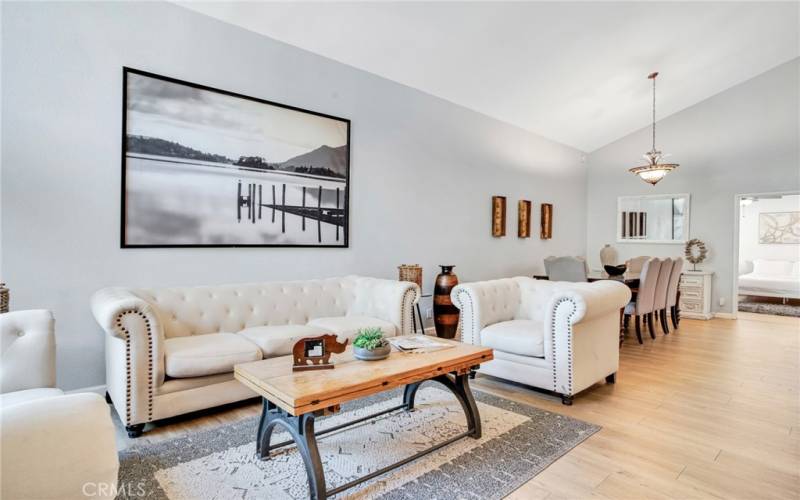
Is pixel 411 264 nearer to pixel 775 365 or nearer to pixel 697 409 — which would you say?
pixel 697 409

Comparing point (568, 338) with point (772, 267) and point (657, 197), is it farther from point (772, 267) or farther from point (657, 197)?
point (772, 267)

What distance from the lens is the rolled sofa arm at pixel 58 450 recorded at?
946 mm

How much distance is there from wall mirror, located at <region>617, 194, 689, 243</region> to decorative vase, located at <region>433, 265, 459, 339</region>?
183 inches

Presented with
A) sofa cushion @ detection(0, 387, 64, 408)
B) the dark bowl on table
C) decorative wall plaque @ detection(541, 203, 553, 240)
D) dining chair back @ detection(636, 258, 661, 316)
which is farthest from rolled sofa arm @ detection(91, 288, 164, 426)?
decorative wall plaque @ detection(541, 203, 553, 240)

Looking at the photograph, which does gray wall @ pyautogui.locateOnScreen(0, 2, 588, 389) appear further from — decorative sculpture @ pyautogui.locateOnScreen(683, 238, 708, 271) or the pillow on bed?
the pillow on bed

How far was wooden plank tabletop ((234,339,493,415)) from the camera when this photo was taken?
1856mm

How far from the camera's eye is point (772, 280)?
8.39m

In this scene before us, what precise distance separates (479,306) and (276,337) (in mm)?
1581

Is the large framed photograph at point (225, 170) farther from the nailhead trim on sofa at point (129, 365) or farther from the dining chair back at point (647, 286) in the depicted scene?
the dining chair back at point (647, 286)

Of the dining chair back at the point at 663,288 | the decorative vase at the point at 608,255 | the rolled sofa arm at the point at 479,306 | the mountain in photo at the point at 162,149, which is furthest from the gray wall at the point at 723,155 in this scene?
the mountain in photo at the point at 162,149

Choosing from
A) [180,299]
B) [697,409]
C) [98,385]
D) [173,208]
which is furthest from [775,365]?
[98,385]

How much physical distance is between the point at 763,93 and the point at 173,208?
8.08 meters

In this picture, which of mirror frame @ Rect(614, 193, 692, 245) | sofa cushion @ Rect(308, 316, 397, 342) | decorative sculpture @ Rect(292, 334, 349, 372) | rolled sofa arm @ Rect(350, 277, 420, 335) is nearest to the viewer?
decorative sculpture @ Rect(292, 334, 349, 372)

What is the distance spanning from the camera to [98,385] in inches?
126
